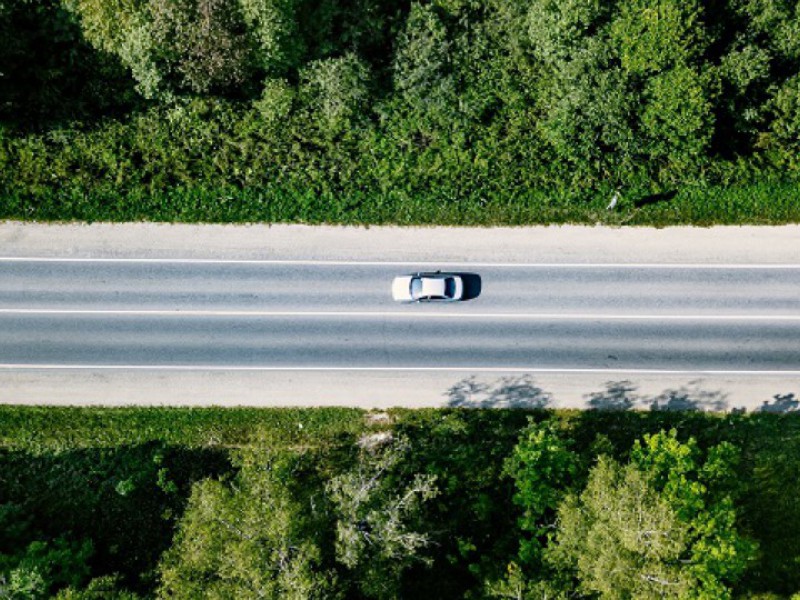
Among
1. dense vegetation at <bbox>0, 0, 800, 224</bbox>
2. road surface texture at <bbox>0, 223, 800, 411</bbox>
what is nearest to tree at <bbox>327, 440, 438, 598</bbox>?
road surface texture at <bbox>0, 223, 800, 411</bbox>

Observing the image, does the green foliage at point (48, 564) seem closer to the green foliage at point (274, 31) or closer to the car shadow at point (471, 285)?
the car shadow at point (471, 285)

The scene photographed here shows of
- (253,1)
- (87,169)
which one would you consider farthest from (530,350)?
(87,169)

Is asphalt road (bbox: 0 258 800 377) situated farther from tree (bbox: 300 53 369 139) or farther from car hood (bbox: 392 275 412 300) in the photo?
tree (bbox: 300 53 369 139)

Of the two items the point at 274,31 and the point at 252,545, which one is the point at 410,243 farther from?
the point at 252,545

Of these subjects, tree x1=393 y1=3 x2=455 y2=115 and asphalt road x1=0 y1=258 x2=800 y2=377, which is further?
asphalt road x1=0 y1=258 x2=800 y2=377

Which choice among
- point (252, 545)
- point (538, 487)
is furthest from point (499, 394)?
point (252, 545)
